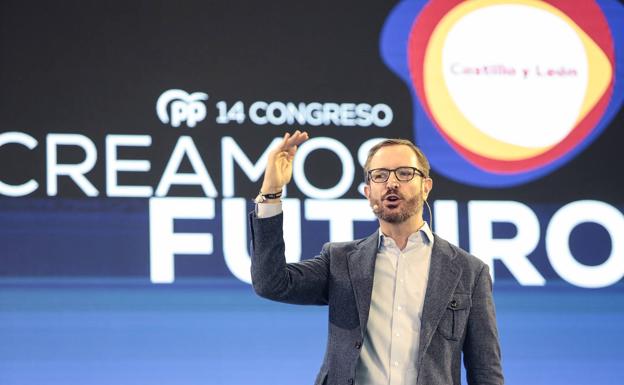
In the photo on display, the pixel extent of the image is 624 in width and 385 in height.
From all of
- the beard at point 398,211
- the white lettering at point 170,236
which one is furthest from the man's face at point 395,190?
the white lettering at point 170,236

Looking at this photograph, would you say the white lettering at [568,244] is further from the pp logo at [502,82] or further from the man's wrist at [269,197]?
the man's wrist at [269,197]

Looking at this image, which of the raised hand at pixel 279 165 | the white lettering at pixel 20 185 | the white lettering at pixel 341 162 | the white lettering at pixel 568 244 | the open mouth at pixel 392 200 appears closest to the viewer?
the raised hand at pixel 279 165

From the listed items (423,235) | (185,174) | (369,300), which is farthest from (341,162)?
(369,300)

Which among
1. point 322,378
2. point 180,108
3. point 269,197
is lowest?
point 322,378

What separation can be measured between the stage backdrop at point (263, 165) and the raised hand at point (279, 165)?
1788mm

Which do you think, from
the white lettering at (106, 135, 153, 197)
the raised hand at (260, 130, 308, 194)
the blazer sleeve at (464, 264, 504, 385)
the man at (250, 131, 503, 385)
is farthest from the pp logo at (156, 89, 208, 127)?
the blazer sleeve at (464, 264, 504, 385)

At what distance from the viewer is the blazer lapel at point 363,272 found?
103 inches

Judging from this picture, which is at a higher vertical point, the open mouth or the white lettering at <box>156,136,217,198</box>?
the white lettering at <box>156,136,217,198</box>

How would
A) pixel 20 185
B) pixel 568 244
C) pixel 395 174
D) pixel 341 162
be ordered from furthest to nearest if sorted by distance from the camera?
pixel 568 244, pixel 341 162, pixel 20 185, pixel 395 174

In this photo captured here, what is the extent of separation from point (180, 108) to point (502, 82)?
146 cm

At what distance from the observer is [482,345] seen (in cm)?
262

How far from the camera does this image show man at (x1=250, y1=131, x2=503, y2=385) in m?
2.56

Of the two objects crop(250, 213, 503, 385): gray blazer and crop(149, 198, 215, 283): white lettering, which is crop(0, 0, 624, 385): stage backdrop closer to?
crop(149, 198, 215, 283): white lettering

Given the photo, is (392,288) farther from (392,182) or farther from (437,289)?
(392,182)
